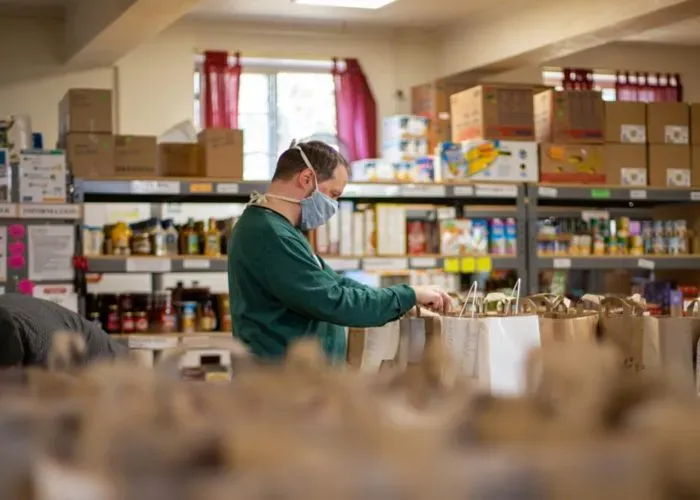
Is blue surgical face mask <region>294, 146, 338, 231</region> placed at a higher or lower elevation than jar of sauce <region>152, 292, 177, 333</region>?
higher

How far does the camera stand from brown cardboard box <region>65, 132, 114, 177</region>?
6.25 metres

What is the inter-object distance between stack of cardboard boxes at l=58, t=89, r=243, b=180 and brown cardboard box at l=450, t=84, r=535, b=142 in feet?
5.51

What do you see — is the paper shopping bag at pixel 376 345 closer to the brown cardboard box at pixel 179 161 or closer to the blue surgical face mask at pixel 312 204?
the blue surgical face mask at pixel 312 204

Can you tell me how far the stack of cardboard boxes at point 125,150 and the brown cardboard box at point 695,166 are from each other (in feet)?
10.4

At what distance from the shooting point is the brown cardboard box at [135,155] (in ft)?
20.8

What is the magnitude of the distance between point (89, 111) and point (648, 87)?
620cm

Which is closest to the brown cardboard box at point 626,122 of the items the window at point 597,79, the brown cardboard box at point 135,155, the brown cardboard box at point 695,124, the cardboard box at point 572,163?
the cardboard box at point 572,163

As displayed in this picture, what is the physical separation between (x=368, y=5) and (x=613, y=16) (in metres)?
1.76

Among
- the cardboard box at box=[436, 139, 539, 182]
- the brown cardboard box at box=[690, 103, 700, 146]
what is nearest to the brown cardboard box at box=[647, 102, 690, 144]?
the brown cardboard box at box=[690, 103, 700, 146]

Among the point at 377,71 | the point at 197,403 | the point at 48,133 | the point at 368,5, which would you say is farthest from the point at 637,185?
the point at 197,403

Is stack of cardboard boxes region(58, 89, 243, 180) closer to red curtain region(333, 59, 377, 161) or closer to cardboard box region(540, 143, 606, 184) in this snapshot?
cardboard box region(540, 143, 606, 184)

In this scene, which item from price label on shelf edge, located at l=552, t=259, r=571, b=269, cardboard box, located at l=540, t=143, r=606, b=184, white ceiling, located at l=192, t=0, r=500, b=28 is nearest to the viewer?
price label on shelf edge, located at l=552, t=259, r=571, b=269

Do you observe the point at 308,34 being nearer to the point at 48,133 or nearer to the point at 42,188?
the point at 48,133

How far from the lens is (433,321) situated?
3674 mm
